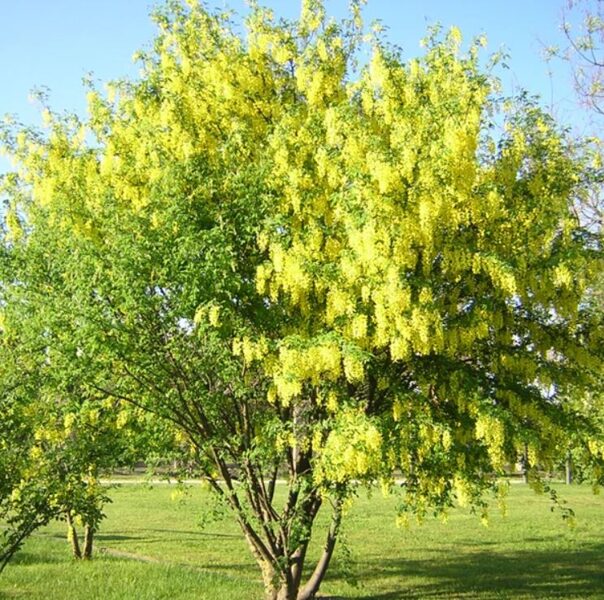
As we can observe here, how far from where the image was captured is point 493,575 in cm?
1314

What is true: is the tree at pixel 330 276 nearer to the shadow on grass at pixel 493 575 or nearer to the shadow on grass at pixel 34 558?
the shadow on grass at pixel 493 575

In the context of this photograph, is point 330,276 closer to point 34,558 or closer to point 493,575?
point 493,575

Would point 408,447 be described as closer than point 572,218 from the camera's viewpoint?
Yes

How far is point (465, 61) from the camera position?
8.25 m

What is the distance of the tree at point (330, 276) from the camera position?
7027mm

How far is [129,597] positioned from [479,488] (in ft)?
18.2

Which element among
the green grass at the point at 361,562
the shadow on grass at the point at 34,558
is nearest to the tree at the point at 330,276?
the green grass at the point at 361,562

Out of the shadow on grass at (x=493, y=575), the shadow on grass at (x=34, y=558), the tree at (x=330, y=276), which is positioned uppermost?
the tree at (x=330, y=276)

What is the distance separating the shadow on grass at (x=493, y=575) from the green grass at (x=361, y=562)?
0.8 inches

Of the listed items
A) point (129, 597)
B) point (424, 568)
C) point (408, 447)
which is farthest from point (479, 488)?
point (424, 568)

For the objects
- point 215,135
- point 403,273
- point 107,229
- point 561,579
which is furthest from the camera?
point 561,579

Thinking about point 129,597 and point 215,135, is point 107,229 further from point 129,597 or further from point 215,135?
point 129,597

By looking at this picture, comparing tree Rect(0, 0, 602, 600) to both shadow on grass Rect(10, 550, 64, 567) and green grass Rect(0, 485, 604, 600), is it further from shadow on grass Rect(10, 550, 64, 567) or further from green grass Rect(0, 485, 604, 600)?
shadow on grass Rect(10, 550, 64, 567)

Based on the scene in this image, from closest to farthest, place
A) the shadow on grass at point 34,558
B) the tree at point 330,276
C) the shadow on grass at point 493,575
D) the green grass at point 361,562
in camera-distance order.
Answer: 1. the tree at point 330,276
2. the green grass at point 361,562
3. the shadow on grass at point 493,575
4. the shadow on grass at point 34,558
